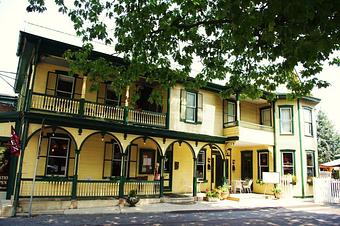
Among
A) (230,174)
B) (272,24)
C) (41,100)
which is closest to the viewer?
(272,24)

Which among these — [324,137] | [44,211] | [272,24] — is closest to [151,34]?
[272,24]

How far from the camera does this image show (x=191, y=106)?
1962 cm

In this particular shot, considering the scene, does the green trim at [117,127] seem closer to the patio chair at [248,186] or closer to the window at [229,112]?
the window at [229,112]

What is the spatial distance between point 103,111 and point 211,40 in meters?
7.69

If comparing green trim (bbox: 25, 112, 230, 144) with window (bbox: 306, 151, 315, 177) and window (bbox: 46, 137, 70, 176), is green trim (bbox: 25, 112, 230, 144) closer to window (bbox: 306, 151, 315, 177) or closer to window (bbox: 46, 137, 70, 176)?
window (bbox: 46, 137, 70, 176)

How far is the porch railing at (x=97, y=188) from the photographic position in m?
14.4

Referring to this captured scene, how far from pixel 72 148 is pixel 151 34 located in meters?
9.15

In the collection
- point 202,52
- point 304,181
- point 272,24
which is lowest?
point 304,181

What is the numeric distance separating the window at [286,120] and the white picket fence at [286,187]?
3.48m

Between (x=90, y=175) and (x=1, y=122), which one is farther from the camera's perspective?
(x=90, y=175)

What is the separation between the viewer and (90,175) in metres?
16.0

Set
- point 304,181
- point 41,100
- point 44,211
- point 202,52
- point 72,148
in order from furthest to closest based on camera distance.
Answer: point 304,181, point 72,148, point 41,100, point 44,211, point 202,52

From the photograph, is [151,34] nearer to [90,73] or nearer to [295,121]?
[90,73]

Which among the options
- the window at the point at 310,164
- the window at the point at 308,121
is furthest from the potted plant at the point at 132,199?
the window at the point at 308,121
